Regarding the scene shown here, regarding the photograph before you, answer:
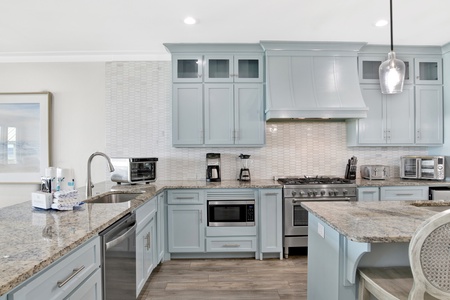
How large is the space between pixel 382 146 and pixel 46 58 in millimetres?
4951

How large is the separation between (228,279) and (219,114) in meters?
1.94

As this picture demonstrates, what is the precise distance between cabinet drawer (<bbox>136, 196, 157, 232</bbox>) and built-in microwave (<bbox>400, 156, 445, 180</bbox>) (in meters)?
3.34

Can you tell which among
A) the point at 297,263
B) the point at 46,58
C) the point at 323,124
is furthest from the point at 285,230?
the point at 46,58

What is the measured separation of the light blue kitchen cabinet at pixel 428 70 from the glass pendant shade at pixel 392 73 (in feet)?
7.09

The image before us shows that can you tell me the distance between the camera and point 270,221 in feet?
10.1

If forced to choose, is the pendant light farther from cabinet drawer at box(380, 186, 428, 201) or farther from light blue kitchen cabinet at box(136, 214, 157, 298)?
light blue kitchen cabinet at box(136, 214, 157, 298)

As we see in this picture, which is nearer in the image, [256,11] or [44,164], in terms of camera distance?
[256,11]

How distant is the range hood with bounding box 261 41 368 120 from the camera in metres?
3.22

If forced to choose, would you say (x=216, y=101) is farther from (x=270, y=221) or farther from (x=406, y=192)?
(x=406, y=192)

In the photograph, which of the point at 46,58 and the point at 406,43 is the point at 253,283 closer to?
the point at 406,43

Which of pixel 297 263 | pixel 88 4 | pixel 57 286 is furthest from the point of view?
pixel 297 263

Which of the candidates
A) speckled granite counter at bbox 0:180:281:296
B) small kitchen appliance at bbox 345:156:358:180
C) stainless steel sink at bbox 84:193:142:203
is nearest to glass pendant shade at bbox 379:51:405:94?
small kitchen appliance at bbox 345:156:358:180

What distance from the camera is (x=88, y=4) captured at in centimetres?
244

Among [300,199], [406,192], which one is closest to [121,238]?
[300,199]
